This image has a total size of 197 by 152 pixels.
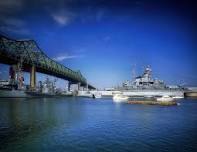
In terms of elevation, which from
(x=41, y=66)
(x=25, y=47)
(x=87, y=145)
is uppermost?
(x=25, y=47)

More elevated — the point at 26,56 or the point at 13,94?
the point at 26,56

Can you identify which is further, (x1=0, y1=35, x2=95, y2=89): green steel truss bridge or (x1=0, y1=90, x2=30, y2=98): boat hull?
(x1=0, y1=35, x2=95, y2=89): green steel truss bridge

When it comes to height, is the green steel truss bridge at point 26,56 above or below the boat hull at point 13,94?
above

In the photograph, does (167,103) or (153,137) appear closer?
(153,137)

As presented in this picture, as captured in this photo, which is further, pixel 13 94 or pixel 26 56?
pixel 26 56

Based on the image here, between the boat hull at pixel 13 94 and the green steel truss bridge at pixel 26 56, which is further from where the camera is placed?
the green steel truss bridge at pixel 26 56

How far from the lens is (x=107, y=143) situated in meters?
24.7

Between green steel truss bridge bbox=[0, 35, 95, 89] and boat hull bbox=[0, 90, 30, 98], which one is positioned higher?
green steel truss bridge bbox=[0, 35, 95, 89]

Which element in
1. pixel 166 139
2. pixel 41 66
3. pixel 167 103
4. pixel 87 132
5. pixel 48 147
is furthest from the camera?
pixel 41 66

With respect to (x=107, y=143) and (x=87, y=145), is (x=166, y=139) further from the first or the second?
(x=87, y=145)

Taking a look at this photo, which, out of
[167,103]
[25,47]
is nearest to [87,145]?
[167,103]

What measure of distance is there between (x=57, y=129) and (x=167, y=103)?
6678cm

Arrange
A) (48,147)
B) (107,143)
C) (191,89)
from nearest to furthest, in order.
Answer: (48,147)
(107,143)
(191,89)

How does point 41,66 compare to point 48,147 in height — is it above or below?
above
